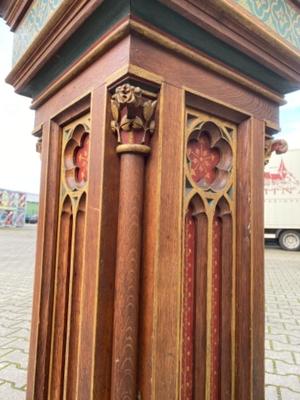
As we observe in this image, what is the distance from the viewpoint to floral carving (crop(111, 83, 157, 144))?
77cm

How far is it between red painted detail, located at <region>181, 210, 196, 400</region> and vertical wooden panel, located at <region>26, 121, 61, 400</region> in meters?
0.44

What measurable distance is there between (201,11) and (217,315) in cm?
83

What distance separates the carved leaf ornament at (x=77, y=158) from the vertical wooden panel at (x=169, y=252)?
30 cm

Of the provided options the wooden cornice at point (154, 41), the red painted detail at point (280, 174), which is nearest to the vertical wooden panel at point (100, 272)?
the wooden cornice at point (154, 41)

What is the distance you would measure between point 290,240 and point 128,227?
1106cm

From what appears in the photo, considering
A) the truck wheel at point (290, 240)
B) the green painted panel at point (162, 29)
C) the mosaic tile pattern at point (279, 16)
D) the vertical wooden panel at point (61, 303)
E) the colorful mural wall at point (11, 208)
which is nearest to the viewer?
the green painted panel at point (162, 29)

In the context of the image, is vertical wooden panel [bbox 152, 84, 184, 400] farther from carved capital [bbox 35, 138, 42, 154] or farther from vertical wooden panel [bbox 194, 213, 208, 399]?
carved capital [bbox 35, 138, 42, 154]

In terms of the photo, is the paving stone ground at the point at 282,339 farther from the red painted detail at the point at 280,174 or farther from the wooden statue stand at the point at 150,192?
the red painted detail at the point at 280,174

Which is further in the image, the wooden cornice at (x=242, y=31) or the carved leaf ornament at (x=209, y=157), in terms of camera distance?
the carved leaf ornament at (x=209, y=157)

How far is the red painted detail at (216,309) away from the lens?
101 cm

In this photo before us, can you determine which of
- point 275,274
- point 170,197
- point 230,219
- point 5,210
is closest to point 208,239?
point 230,219

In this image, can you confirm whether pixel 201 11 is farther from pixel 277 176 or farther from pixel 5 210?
pixel 5 210

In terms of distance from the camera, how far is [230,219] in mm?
1043

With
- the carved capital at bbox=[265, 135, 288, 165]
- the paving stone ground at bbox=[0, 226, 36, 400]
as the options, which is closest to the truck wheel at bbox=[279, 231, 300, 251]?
the paving stone ground at bbox=[0, 226, 36, 400]
